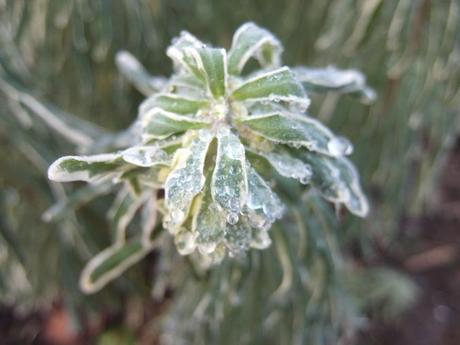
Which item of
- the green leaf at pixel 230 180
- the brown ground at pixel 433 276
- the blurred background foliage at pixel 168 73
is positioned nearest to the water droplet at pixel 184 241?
the green leaf at pixel 230 180

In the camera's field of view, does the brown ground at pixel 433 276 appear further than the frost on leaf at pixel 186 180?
Yes

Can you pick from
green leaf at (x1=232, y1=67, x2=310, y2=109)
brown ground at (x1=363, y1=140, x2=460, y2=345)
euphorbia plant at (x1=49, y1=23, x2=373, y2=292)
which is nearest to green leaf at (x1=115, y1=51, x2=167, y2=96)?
euphorbia plant at (x1=49, y1=23, x2=373, y2=292)

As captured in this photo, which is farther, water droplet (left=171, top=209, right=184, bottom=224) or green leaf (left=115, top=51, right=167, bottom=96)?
green leaf (left=115, top=51, right=167, bottom=96)

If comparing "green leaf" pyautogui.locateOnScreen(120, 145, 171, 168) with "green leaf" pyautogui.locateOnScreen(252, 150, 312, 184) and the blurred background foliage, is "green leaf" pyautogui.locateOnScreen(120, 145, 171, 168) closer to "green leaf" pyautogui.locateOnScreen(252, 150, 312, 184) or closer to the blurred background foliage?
"green leaf" pyautogui.locateOnScreen(252, 150, 312, 184)

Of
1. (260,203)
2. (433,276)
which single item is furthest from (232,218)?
(433,276)

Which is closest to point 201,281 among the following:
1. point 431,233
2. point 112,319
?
point 112,319

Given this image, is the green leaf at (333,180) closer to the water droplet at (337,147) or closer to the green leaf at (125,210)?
the water droplet at (337,147)

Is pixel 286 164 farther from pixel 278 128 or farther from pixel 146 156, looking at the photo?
pixel 146 156

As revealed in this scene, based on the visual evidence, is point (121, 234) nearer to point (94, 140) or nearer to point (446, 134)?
point (94, 140)
